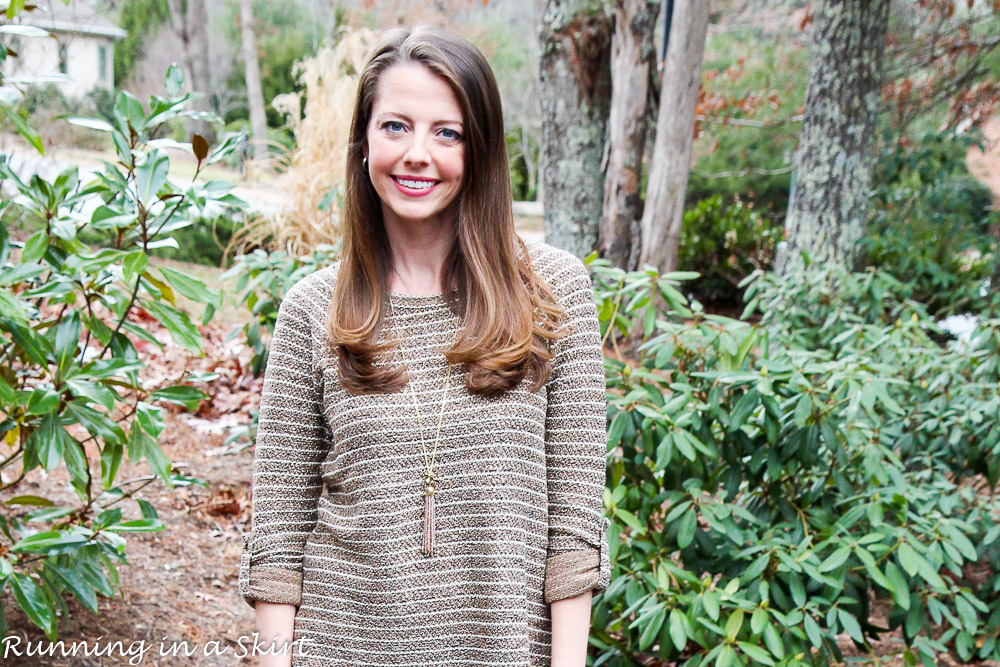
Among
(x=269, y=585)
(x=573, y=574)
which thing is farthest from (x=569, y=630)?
(x=269, y=585)

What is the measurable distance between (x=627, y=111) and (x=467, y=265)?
4023 millimetres

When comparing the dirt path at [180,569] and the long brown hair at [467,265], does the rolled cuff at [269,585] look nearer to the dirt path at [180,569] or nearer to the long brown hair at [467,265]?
the long brown hair at [467,265]

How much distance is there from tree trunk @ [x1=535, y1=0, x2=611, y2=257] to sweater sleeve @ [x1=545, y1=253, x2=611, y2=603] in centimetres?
374

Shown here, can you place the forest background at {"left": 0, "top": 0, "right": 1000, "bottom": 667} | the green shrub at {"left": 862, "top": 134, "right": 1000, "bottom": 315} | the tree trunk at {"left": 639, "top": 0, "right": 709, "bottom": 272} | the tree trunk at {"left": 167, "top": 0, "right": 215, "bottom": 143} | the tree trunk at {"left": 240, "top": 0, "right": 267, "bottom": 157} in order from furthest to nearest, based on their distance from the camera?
the tree trunk at {"left": 167, "top": 0, "right": 215, "bottom": 143} < the tree trunk at {"left": 240, "top": 0, "right": 267, "bottom": 157} < the green shrub at {"left": 862, "top": 134, "right": 1000, "bottom": 315} < the tree trunk at {"left": 639, "top": 0, "right": 709, "bottom": 272} < the forest background at {"left": 0, "top": 0, "right": 1000, "bottom": 667}

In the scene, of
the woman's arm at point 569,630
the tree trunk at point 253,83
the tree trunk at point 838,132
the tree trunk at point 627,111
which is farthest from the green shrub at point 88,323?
the tree trunk at point 253,83

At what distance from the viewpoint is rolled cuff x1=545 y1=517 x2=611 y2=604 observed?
4.48 ft

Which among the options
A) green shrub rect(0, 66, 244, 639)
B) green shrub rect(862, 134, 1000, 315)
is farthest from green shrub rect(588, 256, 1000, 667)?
green shrub rect(862, 134, 1000, 315)

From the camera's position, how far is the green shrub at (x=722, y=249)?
868 centimetres

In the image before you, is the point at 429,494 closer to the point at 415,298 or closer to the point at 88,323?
the point at 415,298

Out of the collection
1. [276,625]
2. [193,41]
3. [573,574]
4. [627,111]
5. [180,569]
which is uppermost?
[193,41]

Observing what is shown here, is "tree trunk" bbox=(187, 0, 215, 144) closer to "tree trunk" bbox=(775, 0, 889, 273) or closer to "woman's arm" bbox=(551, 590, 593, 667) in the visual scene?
"tree trunk" bbox=(775, 0, 889, 273)

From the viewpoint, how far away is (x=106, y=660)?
7.52ft

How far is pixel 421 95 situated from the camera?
1.36m

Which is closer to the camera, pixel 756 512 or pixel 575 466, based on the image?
pixel 575 466
